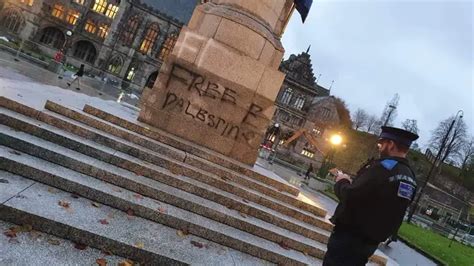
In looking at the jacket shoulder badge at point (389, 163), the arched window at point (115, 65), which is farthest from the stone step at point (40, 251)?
the arched window at point (115, 65)

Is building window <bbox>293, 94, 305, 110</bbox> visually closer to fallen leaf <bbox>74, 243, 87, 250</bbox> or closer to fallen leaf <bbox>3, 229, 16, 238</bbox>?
fallen leaf <bbox>74, 243, 87, 250</bbox>

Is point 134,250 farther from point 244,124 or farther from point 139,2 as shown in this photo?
point 139,2

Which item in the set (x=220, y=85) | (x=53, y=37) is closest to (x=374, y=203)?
(x=220, y=85)

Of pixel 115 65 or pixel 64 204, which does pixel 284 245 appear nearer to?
pixel 64 204

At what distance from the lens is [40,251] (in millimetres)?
3619

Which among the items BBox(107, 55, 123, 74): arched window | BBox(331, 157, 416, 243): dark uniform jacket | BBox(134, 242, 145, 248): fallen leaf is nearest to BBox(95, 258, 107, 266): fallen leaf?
BBox(134, 242, 145, 248): fallen leaf

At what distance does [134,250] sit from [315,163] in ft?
197

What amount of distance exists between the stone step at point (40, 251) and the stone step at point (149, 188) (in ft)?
5.48

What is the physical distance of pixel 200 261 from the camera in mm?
4555

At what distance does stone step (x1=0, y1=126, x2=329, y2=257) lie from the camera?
5.48 metres

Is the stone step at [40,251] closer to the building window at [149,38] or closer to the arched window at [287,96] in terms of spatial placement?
the building window at [149,38]

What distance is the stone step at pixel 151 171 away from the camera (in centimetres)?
599

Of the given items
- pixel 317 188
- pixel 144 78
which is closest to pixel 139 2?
pixel 144 78

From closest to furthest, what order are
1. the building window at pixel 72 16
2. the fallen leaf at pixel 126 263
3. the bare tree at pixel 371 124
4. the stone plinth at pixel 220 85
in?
the fallen leaf at pixel 126 263
the stone plinth at pixel 220 85
the building window at pixel 72 16
the bare tree at pixel 371 124
